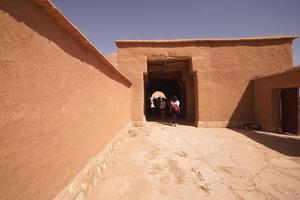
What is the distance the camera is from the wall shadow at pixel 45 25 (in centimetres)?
172

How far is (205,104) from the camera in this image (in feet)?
32.6

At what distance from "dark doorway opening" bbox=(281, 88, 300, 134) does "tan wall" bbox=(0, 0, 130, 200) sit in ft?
29.7

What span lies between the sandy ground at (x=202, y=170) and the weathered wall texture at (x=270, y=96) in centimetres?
184

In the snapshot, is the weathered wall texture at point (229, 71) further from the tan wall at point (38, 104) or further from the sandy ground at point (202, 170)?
the tan wall at point (38, 104)

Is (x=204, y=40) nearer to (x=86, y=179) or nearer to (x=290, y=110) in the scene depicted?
(x=290, y=110)

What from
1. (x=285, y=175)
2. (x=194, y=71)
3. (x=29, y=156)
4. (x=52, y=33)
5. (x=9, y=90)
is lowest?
(x=285, y=175)

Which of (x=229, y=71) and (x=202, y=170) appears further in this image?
(x=229, y=71)

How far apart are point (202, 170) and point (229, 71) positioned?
6.97m

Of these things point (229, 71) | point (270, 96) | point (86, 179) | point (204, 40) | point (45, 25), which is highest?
point (204, 40)

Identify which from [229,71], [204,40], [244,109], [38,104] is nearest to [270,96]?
[244,109]

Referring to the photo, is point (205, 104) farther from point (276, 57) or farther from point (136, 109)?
point (276, 57)

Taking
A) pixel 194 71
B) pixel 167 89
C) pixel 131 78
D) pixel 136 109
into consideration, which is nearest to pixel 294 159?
pixel 194 71

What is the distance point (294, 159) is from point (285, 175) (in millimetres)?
1330

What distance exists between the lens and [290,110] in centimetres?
878
